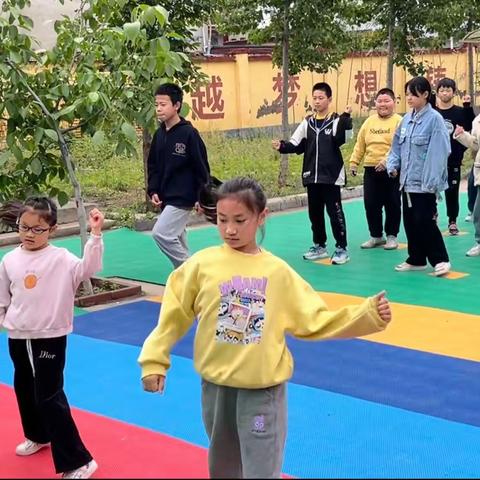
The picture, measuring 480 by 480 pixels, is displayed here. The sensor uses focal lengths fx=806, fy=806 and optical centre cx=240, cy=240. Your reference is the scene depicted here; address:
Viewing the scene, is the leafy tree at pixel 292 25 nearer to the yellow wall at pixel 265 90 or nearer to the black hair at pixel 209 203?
the yellow wall at pixel 265 90

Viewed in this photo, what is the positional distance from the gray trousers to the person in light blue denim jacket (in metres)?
2.04

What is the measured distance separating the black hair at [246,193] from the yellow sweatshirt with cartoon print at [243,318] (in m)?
0.17

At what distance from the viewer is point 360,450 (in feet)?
12.0

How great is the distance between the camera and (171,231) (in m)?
6.49

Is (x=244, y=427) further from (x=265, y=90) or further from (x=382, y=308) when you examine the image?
(x=265, y=90)

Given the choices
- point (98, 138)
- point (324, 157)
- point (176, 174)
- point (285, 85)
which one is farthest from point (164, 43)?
point (285, 85)

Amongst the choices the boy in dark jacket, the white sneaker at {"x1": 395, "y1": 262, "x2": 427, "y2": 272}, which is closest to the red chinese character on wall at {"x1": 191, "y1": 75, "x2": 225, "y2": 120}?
the boy in dark jacket

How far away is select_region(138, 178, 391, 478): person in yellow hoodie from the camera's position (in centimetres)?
266

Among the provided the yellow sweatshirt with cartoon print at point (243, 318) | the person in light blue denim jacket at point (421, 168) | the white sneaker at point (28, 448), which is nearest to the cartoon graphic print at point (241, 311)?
the yellow sweatshirt with cartoon print at point (243, 318)

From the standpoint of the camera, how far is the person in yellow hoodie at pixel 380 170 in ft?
26.9

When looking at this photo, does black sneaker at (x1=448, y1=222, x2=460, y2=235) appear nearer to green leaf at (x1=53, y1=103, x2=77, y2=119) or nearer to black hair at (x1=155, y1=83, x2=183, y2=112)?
black hair at (x1=155, y1=83, x2=183, y2=112)

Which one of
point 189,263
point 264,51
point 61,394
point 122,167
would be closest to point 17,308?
point 61,394

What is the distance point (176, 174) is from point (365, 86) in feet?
50.4

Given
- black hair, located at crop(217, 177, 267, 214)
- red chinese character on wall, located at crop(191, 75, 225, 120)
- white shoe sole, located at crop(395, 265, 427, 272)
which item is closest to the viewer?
black hair, located at crop(217, 177, 267, 214)
